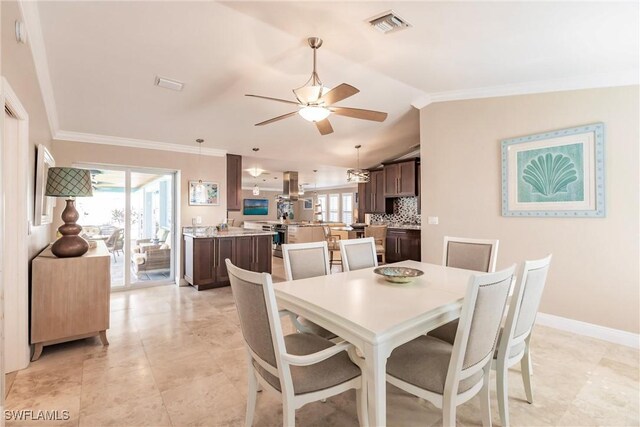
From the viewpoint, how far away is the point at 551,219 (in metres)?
3.06

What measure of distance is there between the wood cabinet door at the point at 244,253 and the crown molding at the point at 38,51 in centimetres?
281

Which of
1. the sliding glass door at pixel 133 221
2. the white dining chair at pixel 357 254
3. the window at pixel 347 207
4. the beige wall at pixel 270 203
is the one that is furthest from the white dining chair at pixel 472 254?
the beige wall at pixel 270 203

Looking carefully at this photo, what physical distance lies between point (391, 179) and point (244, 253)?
3.39 metres

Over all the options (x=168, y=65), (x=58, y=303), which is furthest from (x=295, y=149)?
(x=58, y=303)

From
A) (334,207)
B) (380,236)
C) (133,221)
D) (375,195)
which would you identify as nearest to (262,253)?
(133,221)

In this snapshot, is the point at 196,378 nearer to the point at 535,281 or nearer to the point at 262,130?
the point at 535,281

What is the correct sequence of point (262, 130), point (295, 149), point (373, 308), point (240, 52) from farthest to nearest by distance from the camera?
point (295, 149) → point (262, 130) → point (240, 52) → point (373, 308)

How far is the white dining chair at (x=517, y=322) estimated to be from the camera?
158 cm

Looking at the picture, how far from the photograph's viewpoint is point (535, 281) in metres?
1.64

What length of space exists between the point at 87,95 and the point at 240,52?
1.92 meters

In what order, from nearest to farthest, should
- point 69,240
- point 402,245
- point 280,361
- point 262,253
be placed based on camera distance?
point 280,361 < point 69,240 < point 262,253 < point 402,245

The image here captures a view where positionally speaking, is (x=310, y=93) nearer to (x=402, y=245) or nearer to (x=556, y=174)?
(x=556, y=174)

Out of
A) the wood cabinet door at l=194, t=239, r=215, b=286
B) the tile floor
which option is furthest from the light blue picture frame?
the wood cabinet door at l=194, t=239, r=215, b=286

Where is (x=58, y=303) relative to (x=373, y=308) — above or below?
below
